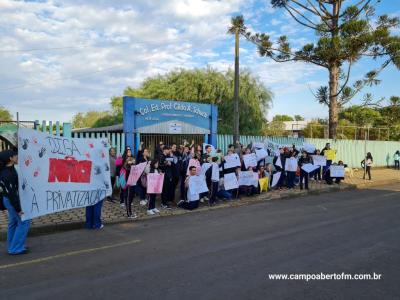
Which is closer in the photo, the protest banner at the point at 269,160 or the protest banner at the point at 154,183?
the protest banner at the point at 154,183

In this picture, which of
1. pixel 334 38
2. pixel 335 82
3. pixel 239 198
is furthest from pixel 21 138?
pixel 335 82

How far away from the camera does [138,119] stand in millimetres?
15023

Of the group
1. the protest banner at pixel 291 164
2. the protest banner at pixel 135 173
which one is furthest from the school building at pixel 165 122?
the protest banner at pixel 135 173

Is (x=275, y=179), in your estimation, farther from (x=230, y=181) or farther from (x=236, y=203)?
(x=236, y=203)

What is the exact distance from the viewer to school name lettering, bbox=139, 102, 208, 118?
15255 mm

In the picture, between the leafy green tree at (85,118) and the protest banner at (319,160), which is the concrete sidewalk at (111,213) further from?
the leafy green tree at (85,118)

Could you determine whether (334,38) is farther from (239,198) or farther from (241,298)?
(241,298)

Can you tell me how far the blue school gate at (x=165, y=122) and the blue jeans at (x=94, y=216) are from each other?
6065mm

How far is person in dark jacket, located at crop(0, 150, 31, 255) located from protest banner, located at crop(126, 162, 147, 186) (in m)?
3.33

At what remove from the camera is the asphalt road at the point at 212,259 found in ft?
15.7

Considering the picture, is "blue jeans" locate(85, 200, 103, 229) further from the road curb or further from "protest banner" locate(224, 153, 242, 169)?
"protest banner" locate(224, 153, 242, 169)

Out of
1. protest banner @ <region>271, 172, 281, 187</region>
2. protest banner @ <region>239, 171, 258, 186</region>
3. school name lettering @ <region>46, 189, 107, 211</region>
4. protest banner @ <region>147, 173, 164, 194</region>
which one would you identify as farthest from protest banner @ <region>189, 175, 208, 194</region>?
protest banner @ <region>271, 172, 281, 187</region>

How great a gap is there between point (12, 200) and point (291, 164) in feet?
37.4

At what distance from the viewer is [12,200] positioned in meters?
6.38
